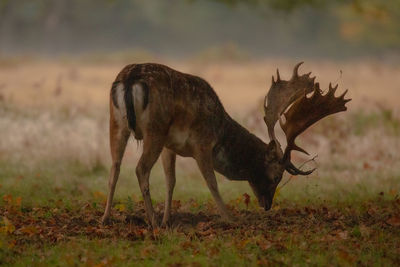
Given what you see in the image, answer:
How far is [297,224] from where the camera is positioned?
8922 mm

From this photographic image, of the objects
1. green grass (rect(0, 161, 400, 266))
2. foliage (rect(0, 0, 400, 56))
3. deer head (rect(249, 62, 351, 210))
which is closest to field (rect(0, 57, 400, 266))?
green grass (rect(0, 161, 400, 266))

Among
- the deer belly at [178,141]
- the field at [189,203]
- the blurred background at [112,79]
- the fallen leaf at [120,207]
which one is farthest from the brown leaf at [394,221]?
the fallen leaf at [120,207]

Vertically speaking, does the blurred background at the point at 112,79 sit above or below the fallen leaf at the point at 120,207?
above

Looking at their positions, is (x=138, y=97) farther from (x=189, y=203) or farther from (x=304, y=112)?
(x=189, y=203)

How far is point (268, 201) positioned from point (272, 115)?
42.7 inches

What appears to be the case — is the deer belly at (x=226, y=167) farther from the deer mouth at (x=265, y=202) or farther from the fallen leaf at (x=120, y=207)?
the fallen leaf at (x=120, y=207)

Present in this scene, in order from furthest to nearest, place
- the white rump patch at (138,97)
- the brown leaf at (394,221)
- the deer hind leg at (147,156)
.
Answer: the deer hind leg at (147,156)
the white rump patch at (138,97)
the brown leaf at (394,221)

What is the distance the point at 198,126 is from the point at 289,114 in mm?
1138

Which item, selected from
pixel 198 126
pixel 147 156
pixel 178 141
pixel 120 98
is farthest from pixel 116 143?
pixel 198 126

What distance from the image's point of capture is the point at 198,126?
909 centimetres

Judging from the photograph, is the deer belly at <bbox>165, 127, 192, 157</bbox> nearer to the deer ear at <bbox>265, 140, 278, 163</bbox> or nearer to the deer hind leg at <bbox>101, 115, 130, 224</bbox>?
the deer hind leg at <bbox>101, 115, 130, 224</bbox>

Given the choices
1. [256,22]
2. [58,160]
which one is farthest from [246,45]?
[58,160]

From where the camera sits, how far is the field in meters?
7.42

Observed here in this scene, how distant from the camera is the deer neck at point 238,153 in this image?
31.2ft
